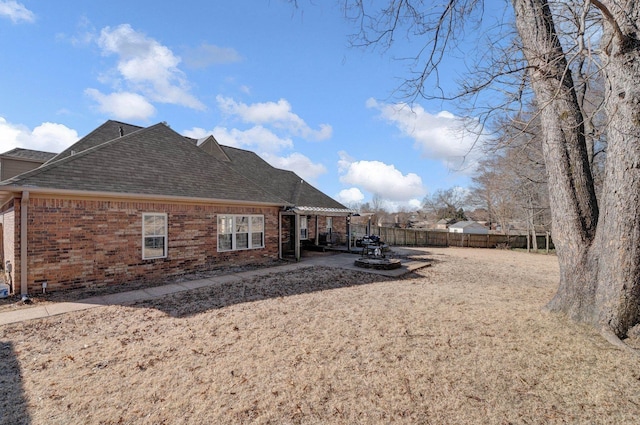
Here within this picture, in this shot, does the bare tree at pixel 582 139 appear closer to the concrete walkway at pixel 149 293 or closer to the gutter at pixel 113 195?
the concrete walkway at pixel 149 293

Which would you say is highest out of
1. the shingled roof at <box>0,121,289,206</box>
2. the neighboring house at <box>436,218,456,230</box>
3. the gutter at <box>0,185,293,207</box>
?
the shingled roof at <box>0,121,289,206</box>

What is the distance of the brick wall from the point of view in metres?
7.43

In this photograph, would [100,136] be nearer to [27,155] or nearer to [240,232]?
[27,155]

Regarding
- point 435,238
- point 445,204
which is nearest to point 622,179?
point 435,238

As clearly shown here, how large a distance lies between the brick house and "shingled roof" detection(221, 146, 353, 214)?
102 inches

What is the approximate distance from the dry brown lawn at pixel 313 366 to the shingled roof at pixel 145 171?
385 centimetres

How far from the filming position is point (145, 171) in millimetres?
9773

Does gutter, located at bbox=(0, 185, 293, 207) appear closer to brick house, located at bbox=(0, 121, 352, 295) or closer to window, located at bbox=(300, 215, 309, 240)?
brick house, located at bbox=(0, 121, 352, 295)

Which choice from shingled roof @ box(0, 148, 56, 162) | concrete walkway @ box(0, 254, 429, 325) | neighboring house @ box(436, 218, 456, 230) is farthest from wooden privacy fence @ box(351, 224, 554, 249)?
neighboring house @ box(436, 218, 456, 230)

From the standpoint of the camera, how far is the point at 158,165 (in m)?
10.3

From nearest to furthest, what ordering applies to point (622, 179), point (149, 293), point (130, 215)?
point (622, 179)
point (149, 293)
point (130, 215)

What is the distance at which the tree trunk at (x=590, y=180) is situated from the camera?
14.6ft

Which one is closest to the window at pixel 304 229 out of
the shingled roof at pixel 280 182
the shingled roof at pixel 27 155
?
the shingled roof at pixel 280 182

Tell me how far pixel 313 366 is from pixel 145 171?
8.79 metres
